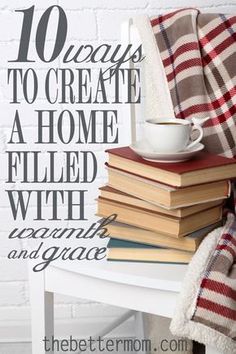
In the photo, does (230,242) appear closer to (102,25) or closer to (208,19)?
(208,19)

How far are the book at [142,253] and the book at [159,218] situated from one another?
3 centimetres

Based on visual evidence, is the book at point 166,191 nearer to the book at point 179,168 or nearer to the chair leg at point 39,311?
the book at point 179,168

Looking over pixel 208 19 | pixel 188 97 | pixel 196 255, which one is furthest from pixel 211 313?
pixel 208 19

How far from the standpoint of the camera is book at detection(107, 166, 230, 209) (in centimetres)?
92

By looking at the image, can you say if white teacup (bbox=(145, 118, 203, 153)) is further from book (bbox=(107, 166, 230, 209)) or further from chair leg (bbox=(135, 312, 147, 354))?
chair leg (bbox=(135, 312, 147, 354))

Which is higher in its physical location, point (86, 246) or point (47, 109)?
point (47, 109)

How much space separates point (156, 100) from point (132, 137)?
0.10 meters

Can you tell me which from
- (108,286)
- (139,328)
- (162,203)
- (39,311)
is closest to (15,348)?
(139,328)

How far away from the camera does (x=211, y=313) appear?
0.83 meters

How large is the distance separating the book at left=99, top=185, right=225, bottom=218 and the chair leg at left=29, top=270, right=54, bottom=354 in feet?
0.56

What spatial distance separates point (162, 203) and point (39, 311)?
0.28m

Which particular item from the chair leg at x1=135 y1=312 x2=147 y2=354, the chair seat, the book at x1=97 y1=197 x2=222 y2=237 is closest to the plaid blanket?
the book at x1=97 y1=197 x2=222 y2=237

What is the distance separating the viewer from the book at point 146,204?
930 millimetres

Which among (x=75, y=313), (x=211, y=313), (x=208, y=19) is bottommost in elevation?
(x=75, y=313)
